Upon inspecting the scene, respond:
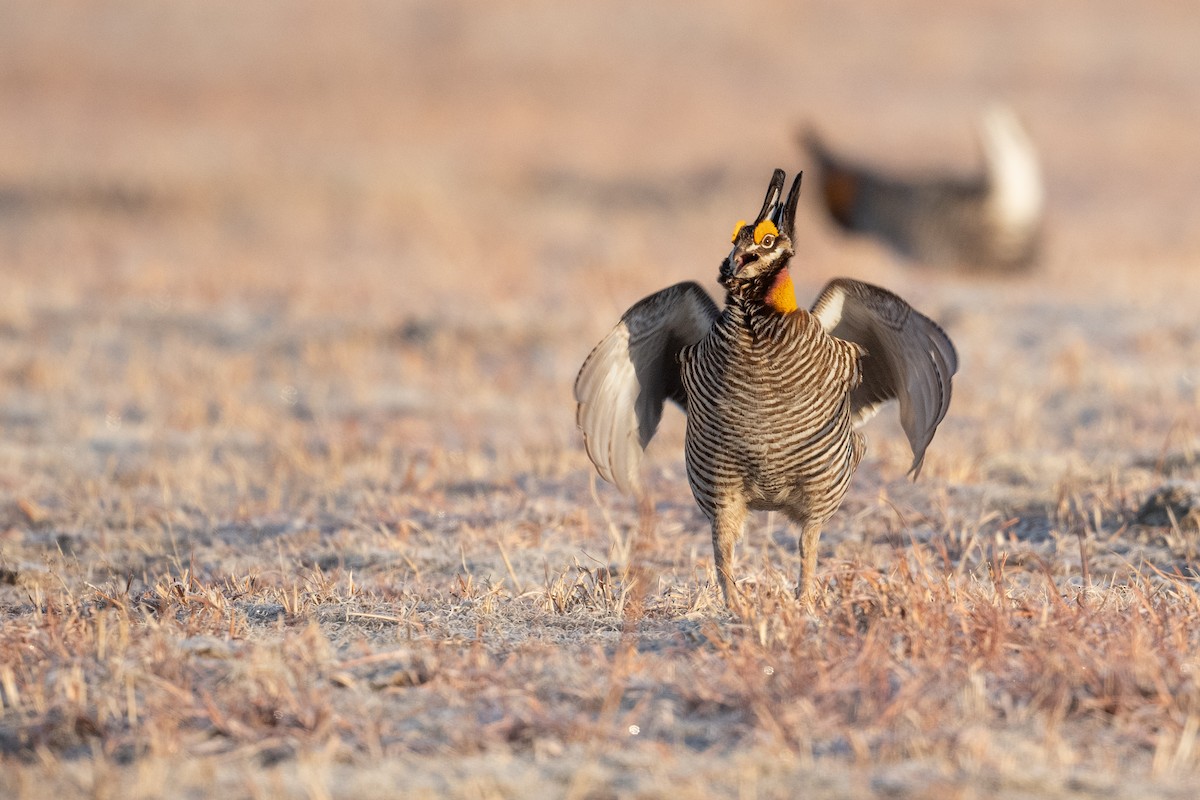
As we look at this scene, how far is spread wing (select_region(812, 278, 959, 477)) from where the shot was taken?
4.33 m

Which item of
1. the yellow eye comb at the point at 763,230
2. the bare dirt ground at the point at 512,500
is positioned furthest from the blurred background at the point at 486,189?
the yellow eye comb at the point at 763,230

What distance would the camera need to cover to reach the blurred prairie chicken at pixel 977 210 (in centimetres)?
1240

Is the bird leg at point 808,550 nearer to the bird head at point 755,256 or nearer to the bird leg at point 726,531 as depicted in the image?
the bird leg at point 726,531

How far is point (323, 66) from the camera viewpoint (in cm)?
2528

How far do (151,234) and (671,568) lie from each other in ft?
35.0

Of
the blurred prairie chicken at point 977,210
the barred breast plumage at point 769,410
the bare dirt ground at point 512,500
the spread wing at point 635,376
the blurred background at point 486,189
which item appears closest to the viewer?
the bare dirt ground at point 512,500

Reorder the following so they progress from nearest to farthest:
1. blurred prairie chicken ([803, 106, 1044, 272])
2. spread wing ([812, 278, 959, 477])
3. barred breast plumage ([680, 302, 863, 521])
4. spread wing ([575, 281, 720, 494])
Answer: barred breast plumage ([680, 302, 863, 521]) → spread wing ([812, 278, 959, 477]) → spread wing ([575, 281, 720, 494]) → blurred prairie chicken ([803, 106, 1044, 272])

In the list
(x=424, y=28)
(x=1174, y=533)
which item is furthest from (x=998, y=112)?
(x=424, y=28)

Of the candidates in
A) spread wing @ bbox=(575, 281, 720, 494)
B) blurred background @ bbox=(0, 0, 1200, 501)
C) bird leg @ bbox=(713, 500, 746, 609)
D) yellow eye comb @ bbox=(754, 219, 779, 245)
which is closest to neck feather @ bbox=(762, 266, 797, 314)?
yellow eye comb @ bbox=(754, 219, 779, 245)

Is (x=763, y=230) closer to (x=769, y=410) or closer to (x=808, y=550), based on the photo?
A: (x=769, y=410)

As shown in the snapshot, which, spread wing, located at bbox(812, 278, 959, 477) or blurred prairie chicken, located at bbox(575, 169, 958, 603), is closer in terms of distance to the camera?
blurred prairie chicken, located at bbox(575, 169, 958, 603)

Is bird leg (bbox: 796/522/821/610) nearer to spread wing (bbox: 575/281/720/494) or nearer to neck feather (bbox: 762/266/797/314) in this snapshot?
spread wing (bbox: 575/281/720/494)

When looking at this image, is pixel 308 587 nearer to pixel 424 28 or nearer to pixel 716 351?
pixel 716 351

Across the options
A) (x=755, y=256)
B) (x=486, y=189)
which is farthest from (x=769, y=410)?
(x=486, y=189)
